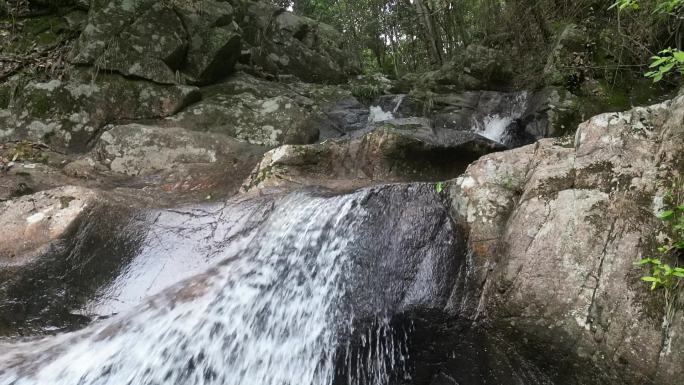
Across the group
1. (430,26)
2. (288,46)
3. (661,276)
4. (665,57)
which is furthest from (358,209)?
(430,26)

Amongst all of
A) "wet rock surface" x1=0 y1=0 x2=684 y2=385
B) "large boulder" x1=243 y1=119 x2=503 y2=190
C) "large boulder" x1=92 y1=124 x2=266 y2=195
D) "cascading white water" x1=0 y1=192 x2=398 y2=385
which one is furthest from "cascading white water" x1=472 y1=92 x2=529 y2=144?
"cascading white water" x1=0 y1=192 x2=398 y2=385

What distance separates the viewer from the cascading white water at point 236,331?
12.5 feet

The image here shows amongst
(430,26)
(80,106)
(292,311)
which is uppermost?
(430,26)

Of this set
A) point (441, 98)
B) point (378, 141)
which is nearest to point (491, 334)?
point (378, 141)

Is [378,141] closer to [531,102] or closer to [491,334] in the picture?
[491,334]

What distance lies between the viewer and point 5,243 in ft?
16.5

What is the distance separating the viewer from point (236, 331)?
4.11m

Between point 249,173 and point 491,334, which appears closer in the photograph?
point 491,334

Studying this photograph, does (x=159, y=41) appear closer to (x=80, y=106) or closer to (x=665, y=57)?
(x=80, y=106)

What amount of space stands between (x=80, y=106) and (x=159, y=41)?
2251 mm

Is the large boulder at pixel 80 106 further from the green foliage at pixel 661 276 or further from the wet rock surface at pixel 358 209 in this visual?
the green foliage at pixel 661 276

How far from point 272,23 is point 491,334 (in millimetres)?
13325

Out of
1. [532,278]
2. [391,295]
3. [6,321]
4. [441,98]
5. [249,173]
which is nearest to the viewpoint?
[532,278]

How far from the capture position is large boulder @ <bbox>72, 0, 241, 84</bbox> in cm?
898
